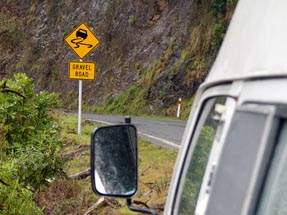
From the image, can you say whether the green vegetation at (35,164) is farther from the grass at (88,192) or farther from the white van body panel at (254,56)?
the white van body panel at (254,56)

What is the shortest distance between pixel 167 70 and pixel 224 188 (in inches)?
888

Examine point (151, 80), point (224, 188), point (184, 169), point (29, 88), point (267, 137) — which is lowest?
point (151, 80)

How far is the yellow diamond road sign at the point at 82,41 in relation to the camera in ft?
40.8

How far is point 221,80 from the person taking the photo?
179 centimetres

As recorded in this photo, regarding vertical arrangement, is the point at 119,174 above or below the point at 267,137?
below

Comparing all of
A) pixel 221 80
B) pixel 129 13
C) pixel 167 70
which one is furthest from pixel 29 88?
pixel 129 13

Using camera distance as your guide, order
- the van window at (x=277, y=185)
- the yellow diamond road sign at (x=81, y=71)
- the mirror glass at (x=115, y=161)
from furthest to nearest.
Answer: the yellow diamond road sign at (x=81, y=71), the mirror glass at (x=115, y=161), the van window at (x=277, y=185)

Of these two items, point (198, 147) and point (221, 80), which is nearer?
point (221, 80)

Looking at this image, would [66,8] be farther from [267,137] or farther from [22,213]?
[267,137]

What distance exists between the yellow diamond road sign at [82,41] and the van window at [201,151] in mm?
10435

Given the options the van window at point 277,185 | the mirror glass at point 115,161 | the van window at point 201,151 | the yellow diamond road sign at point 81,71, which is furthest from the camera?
the yellow diamond road sign at point 81,71

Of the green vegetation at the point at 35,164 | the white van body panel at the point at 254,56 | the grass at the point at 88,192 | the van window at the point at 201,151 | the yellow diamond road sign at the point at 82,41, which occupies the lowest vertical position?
the grass at the point at 88,192

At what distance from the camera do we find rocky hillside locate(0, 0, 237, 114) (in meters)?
23.2

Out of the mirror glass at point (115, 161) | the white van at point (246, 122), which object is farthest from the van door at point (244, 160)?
the mirror glass at point (115, 161)
